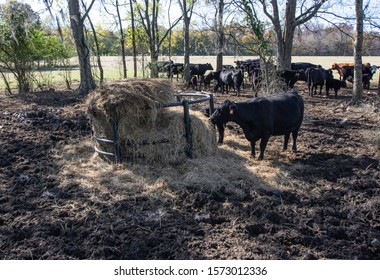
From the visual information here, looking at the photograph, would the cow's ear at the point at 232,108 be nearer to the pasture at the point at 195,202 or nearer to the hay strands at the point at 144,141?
the hay strands at the point at 144,141

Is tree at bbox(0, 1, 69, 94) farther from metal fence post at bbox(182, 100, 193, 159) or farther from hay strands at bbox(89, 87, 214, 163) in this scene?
metal fence post at bbox(182, 100, 193, 159)

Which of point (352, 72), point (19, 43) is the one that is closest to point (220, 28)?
point (352, 72)

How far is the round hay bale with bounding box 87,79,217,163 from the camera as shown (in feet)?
19.9

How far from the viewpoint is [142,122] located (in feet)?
20.9

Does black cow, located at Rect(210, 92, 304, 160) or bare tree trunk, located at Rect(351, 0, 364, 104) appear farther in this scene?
bare tree trunk, located at Rect(351, 0, 364, 104)

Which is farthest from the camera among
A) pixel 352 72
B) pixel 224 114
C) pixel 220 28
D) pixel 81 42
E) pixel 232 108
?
pixel 352 72

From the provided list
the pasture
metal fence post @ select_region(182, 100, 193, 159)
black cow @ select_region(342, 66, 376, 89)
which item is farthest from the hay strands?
black cow @ select_region(342, 66, 376, 89)

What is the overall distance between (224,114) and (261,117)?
2.23 feet

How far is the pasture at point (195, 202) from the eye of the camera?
3670 mm

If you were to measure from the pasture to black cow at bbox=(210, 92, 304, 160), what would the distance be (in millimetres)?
478

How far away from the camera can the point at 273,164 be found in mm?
6441

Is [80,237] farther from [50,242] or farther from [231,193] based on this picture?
[231,193]

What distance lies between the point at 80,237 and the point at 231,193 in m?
2.16

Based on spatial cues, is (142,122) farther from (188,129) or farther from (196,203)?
(196,203)
